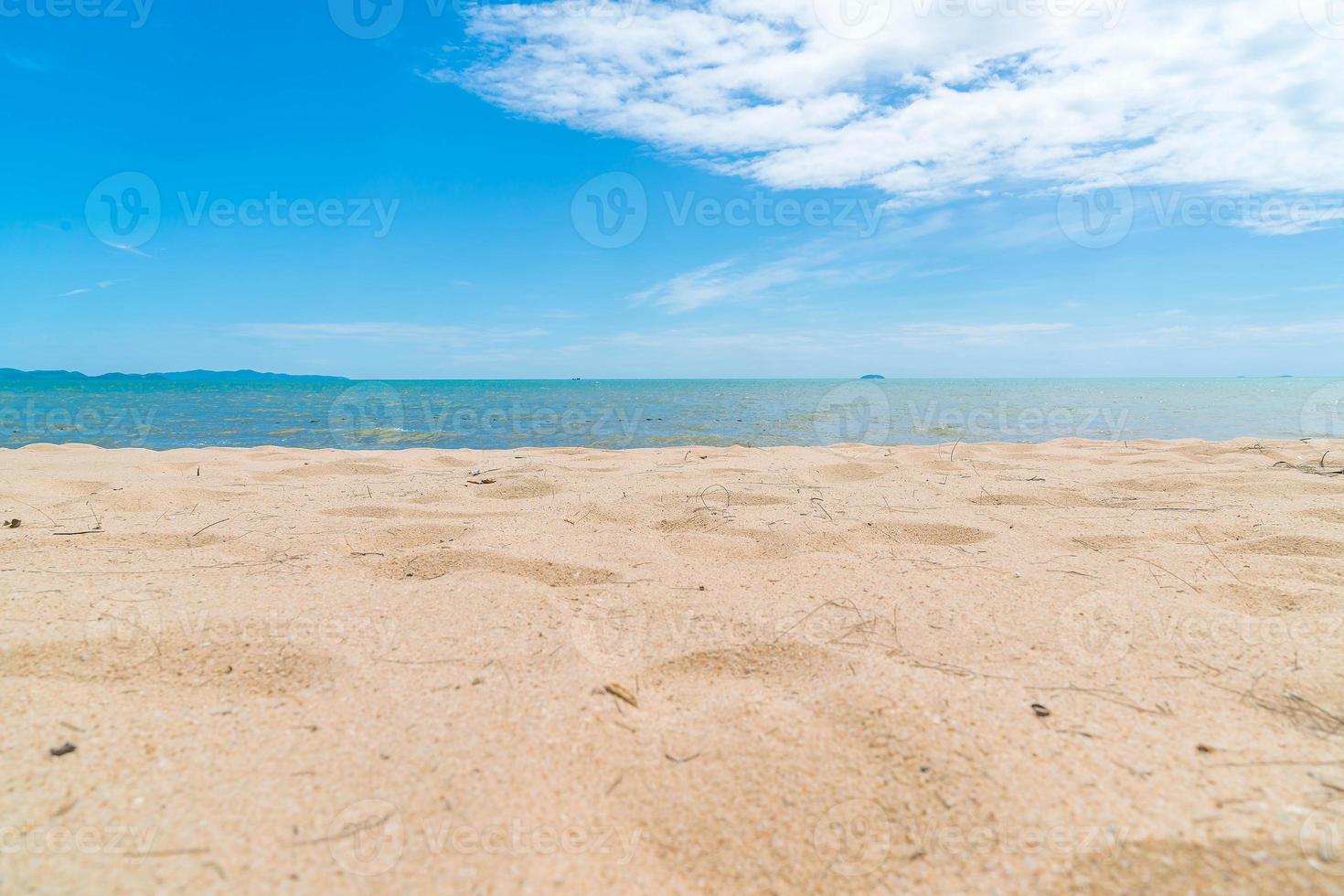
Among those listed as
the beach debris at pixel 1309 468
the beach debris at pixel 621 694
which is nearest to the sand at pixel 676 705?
the beach debris at pixel 621 694

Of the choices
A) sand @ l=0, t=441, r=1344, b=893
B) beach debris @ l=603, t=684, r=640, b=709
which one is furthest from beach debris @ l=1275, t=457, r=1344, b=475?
beach debris @ l=603, t=684, r=640, b=709

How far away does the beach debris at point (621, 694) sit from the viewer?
1.53 m

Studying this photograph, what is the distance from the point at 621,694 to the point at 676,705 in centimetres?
14

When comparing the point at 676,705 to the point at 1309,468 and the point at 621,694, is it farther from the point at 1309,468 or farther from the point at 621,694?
the point at 1309,468

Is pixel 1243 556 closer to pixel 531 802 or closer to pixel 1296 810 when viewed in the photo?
pixel 1296 810

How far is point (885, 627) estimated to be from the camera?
1.90 metres

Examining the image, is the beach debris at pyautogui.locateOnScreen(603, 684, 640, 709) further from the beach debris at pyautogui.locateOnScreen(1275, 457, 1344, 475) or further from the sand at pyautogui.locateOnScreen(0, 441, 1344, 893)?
the beach debris at pyautogui.locateOnScreen(1275, 457, 1344, 475)

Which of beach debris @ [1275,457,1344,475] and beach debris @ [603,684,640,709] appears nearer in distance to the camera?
beach debris @ [603,684,640,709]

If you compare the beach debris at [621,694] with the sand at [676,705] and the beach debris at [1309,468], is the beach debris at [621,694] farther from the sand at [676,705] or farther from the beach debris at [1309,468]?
the beach debris at [1309,468]

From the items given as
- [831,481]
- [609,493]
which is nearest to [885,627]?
[609,493]

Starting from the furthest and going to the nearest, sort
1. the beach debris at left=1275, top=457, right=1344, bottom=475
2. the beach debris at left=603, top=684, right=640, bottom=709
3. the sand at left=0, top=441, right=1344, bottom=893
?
the beach debris at left=1275, top=457, right=1344, bottom=475, the beach debris at left=603, top=684, right=640, bottom=709, the sand at left=0, top=441, right=1344, bottom=893

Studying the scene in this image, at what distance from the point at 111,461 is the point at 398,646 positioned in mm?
5304

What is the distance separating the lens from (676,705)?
5.03ft

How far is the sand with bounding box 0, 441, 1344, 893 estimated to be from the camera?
3.51 feet
